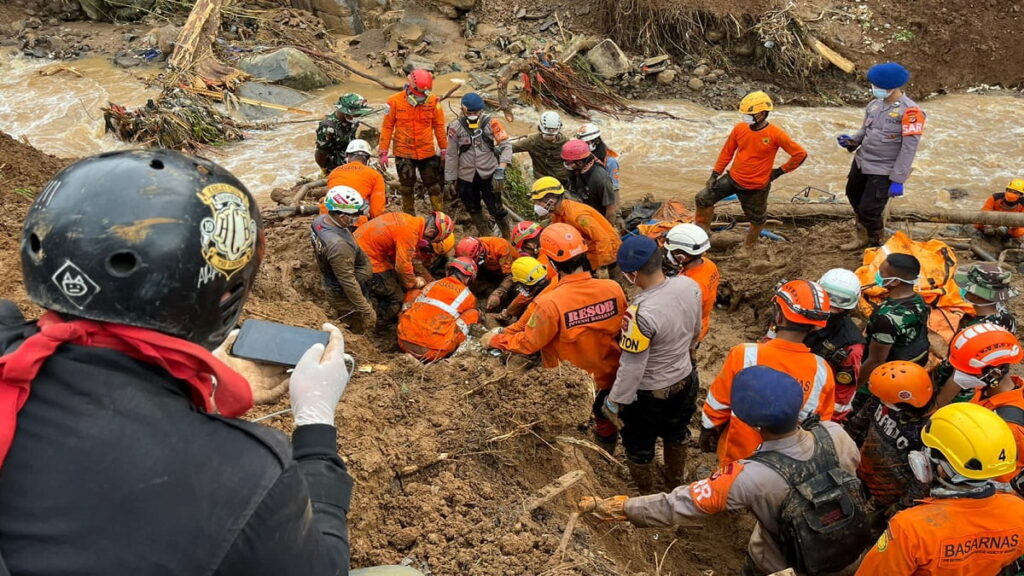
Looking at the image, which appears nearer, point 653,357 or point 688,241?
point 653,357

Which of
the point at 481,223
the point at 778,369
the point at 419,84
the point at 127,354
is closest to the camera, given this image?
the point at 127,354

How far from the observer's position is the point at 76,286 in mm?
1307

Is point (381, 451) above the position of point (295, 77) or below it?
above

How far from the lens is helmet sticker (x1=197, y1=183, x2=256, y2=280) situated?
4.71 ft

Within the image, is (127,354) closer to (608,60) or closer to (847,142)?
(847,142)

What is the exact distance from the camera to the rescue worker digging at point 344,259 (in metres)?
6.07

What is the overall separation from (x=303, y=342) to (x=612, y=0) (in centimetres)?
1445

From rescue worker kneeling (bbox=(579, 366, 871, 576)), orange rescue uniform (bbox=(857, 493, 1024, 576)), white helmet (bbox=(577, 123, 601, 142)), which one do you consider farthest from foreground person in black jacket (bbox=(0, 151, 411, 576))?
white helmet (bbox=(577, 123, 601, 142))

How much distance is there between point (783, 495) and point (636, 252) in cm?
166

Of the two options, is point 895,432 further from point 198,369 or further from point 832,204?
point 832,204

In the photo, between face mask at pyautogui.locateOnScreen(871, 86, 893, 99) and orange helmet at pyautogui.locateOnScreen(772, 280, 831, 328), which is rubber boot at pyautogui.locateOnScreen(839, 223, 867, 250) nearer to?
face mask at pyautogui.locateOnScreen(871, 86, 893, 99)

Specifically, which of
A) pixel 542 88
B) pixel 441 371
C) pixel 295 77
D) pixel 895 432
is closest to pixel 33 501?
pixel 441 371

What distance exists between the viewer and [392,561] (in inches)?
101

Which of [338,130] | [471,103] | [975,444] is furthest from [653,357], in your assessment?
[338,130]
